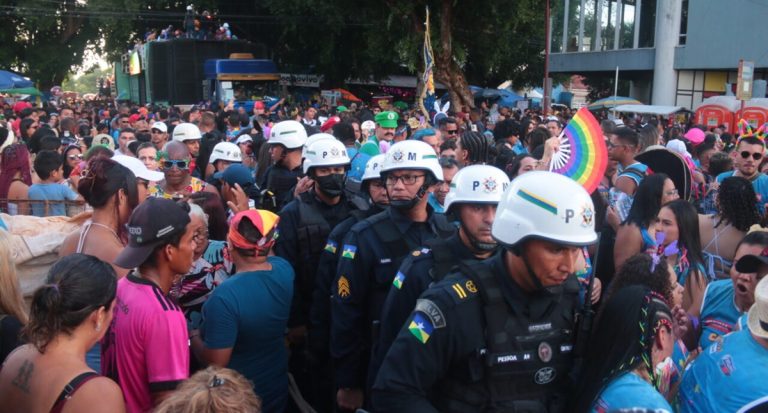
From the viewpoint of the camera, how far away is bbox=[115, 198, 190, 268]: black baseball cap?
3.30m

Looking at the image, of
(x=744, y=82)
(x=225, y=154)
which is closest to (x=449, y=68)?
(x=744, y=82)

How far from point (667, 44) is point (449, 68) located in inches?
453

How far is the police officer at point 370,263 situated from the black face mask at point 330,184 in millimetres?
1091

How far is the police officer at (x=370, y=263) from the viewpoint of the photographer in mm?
4391

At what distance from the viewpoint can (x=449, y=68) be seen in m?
27.3

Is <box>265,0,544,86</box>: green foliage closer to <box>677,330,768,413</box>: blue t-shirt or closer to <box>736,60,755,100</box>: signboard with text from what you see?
<box>736,60,755,100</box>: signboard with text

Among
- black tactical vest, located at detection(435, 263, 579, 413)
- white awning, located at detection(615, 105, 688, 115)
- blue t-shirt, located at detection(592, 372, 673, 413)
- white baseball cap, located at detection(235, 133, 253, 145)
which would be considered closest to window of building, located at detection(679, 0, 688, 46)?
white awning, located at detection(615, 105, 688, 115)

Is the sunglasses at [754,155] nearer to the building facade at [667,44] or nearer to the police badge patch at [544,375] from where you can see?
the police badge patch at [544,375]

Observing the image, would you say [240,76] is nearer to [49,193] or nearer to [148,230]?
[49,193]

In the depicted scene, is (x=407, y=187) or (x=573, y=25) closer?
(x=407, y=187)

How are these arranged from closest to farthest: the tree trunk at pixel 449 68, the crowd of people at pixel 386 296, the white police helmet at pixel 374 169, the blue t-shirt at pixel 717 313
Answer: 1. the crowd of people at pixel 386 296
2. the blue t-shirt at pixel 717 313
3. the white police helmet at pixel 374 169
4. the tree trunk at pixel 449 68

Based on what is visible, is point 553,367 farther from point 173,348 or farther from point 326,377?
point 326,377

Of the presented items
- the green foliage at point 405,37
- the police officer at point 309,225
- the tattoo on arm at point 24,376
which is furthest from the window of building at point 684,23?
the tattoo on arm at point 24,376

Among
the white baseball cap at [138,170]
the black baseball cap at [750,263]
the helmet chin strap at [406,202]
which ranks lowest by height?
the black baseball cap at [750,263]
